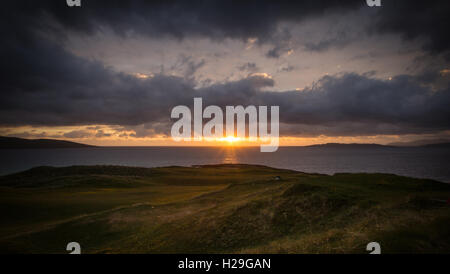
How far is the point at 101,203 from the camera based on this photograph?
29.8 metres

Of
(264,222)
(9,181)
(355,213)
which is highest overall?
(355,213)

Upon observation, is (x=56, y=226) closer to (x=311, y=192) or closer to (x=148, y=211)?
(x=148, y=211)

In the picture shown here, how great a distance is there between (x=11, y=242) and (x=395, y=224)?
1028 inches

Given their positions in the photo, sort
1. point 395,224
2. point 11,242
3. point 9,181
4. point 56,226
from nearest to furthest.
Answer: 1. point 395,224
2. point 11,242
3. point 56,226
4. point 9,181

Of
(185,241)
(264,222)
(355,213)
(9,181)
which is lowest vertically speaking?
(9,181)

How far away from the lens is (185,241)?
1474 cm
